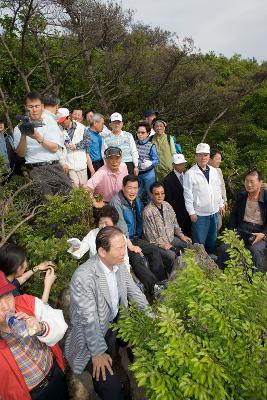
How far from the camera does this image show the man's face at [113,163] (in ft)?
17.1

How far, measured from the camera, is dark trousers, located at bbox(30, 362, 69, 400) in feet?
8.72

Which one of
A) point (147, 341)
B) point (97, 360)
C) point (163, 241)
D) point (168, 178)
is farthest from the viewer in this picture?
point (168, 178)

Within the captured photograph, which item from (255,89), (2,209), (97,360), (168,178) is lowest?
(97,360)

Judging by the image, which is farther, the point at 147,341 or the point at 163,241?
the point at 163,241

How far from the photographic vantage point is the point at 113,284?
334 centimetres

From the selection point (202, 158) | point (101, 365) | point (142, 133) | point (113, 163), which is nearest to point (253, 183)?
point (202, 158)

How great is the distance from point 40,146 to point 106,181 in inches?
43.8

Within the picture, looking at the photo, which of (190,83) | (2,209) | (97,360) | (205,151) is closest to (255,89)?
(190,83)

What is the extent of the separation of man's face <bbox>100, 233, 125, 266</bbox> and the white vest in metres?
2.96

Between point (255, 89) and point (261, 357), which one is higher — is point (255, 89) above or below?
above

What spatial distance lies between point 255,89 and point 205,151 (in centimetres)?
728

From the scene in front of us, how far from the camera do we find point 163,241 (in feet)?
17.4

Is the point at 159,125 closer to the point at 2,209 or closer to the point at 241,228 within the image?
the point at 241,228

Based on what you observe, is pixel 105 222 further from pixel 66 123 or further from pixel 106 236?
pixel 66 123
